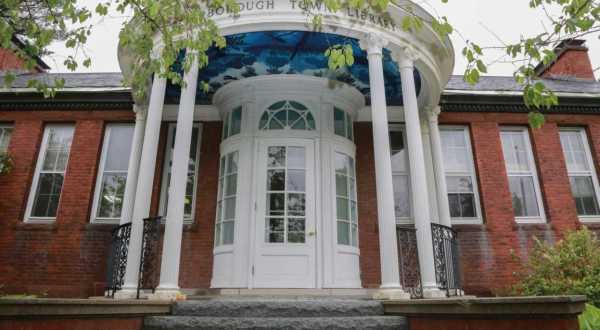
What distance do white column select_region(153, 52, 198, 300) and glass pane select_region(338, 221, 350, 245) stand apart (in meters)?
2.97

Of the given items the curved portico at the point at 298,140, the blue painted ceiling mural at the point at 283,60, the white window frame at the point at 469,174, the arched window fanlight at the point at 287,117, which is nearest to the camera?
the curved portico at the point at 298,140

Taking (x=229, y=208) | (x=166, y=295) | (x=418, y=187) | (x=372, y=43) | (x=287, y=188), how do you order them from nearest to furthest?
(x=166, y=295), (x=418, y=187), (x=372, y=43), (x=287, y=188), (x=229, y=208)

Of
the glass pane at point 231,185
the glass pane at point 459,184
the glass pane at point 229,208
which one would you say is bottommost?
the glass pane at point 229,208

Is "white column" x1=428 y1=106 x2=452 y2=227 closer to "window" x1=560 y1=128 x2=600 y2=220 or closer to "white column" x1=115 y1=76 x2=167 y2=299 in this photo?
"window" x1=560 y1=128 x2=600 y2=220

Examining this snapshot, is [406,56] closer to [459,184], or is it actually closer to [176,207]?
[459,184]

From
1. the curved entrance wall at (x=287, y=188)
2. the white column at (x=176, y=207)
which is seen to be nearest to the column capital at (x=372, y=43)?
the curved entrance wall at (x=287, y=188)

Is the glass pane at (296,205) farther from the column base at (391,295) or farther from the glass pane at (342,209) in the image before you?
the column base at (391,295)

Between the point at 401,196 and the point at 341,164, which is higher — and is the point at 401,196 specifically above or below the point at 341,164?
below

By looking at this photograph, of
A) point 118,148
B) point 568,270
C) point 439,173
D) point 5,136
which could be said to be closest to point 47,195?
point 118,148

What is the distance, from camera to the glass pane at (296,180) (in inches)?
277

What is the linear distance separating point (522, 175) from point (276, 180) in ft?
18.5

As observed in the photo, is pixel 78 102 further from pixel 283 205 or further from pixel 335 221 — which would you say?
pixel 335 221

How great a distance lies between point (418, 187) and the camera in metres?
5.58

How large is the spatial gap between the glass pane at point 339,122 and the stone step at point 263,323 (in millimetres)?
4075
